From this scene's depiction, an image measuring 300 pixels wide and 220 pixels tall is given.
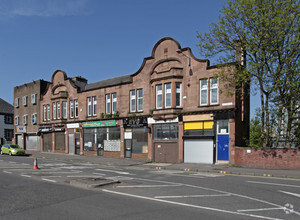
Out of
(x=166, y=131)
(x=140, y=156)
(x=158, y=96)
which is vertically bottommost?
(x=140, y=156)

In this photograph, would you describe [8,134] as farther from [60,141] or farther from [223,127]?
[223,127]

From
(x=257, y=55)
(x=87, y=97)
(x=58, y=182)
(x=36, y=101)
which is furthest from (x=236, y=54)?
(x=36, y=101)

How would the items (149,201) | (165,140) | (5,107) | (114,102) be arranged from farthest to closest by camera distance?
(5,107)
(114,102)
(165,140)
(149,201)

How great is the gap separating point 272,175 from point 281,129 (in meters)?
4.95

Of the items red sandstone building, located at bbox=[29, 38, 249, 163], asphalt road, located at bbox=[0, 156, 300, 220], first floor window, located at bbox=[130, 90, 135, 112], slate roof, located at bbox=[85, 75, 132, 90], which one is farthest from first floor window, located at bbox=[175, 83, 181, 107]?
asphalt road, located at bbox=[0, 156, 300, 220]

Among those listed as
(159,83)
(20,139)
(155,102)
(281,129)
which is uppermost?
(159,83)

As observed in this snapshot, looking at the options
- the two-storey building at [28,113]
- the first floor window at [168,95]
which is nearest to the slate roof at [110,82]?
the first floor window at [168,95]

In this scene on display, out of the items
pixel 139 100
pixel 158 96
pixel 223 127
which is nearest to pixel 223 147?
pixel 223 127

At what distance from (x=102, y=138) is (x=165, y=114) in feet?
31.5

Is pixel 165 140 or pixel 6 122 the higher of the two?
pixel 6 122

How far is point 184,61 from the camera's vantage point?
23.3 m

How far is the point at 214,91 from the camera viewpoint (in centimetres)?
2156

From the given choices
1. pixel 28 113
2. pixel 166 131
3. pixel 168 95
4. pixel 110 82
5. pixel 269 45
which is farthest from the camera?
pixel 28 113

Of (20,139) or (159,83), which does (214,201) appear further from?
(20,139)
